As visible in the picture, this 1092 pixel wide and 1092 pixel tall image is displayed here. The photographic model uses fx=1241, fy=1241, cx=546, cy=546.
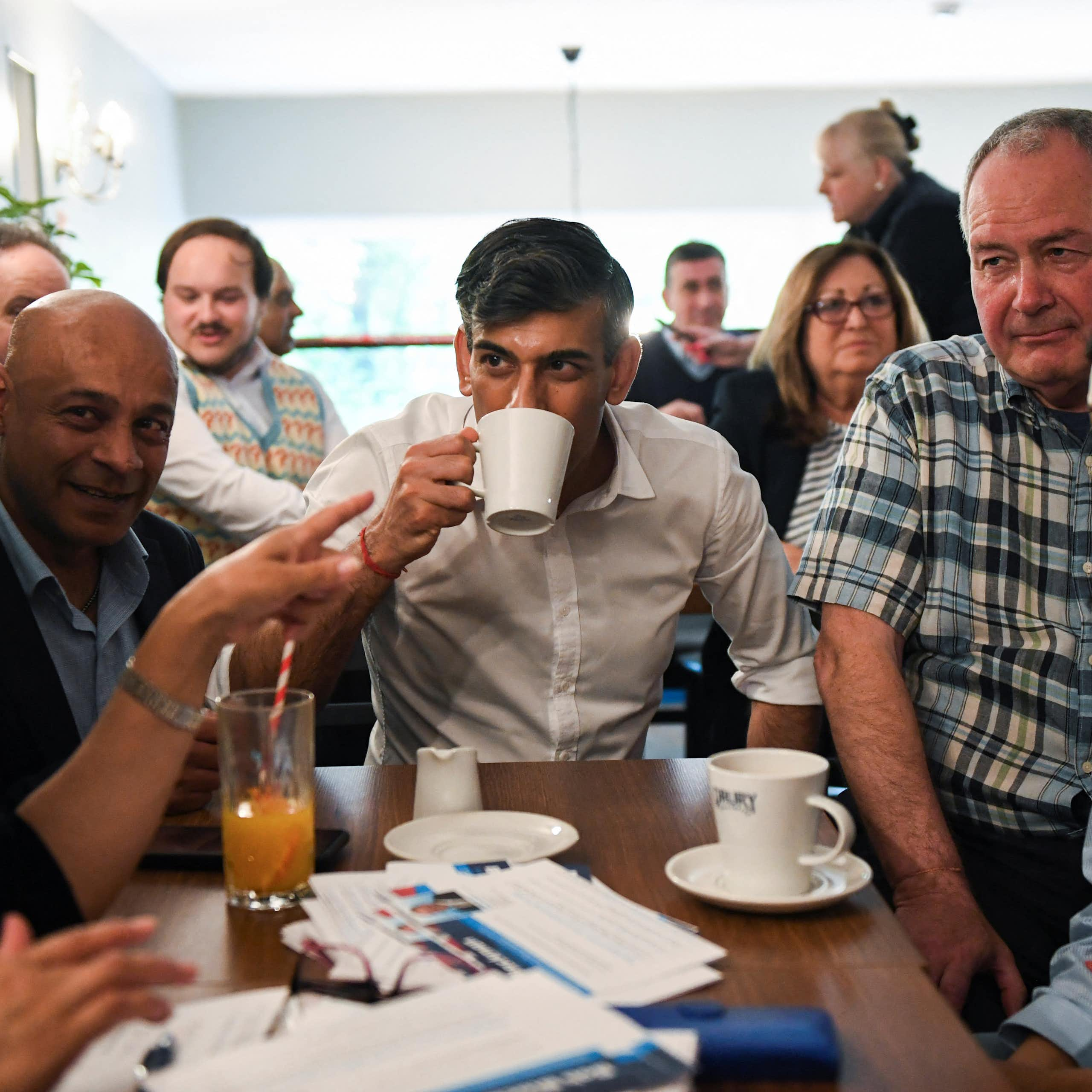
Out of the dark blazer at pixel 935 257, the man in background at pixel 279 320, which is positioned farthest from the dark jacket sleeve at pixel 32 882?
the man in background at pixel 279 320

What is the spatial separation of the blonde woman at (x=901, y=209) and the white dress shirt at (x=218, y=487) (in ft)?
4.90

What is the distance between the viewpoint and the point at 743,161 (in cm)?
804

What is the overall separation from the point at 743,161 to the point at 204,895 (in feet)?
25.5

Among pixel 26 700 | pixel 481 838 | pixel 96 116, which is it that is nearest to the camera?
pixel 481 838

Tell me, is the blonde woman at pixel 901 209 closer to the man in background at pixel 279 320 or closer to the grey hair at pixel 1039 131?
the grey hair at pixel 1039 131

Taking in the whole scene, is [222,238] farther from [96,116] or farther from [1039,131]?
[96,116]

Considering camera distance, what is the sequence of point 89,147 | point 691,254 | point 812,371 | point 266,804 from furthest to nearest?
point 89,147, point 691,254, point 812,371, point 266,804

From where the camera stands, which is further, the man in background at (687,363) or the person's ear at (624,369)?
the man in background at (687,363)

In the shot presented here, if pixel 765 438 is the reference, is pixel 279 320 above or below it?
above

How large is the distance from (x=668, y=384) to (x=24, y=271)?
1725 millimetres

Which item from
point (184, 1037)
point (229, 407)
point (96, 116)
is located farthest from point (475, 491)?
point (96, 116)

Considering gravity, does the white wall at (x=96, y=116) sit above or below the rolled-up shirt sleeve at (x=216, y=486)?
above

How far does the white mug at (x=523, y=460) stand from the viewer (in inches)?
48.8

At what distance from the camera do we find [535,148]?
7965 mm
